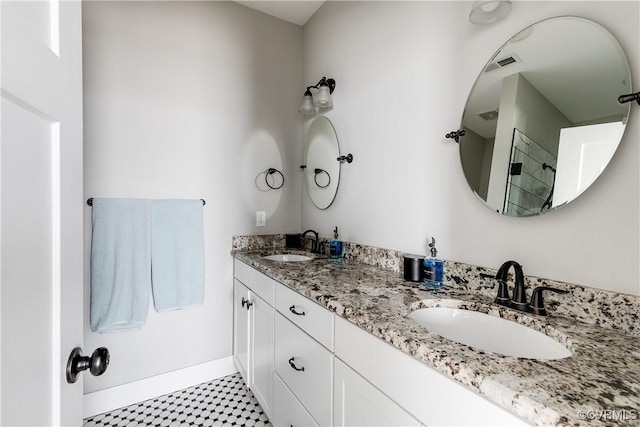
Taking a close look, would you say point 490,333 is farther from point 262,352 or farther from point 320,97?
point 320,97

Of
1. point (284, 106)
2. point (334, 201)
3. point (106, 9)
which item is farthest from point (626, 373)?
point (106, 9)

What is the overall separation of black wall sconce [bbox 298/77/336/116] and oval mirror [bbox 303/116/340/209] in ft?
0.31

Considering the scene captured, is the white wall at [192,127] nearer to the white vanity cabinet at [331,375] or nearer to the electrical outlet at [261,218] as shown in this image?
the electrical outlet at [261,218]

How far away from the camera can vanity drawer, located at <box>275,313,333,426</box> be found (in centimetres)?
102

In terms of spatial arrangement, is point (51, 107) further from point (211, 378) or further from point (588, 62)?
point (211, 378)

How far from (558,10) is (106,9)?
2.15m

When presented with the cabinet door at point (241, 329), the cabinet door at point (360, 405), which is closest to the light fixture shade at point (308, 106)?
the cabinet door at point (241, 329)

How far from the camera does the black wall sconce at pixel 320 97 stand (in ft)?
6.25

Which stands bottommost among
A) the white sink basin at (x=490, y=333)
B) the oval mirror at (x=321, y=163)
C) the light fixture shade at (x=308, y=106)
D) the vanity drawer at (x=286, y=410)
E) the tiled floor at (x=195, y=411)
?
the tiled floor at (x=195, y=411)

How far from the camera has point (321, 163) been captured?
207 centimetres

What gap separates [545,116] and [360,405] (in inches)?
42.4

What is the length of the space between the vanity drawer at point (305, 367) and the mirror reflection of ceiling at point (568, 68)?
1.05 metres

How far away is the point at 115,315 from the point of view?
5.42 feet

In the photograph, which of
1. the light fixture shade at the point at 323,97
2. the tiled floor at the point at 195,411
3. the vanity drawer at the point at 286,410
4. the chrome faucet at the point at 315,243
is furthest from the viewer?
the chrome faucet at the point at 315,243
